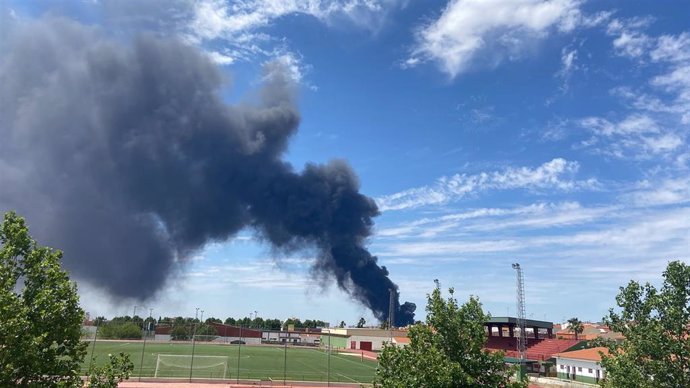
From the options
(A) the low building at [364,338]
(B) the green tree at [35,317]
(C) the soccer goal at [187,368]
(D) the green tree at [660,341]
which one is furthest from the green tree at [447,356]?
(A) the low building at [364,338]

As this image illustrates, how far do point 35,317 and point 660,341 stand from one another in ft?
67.3

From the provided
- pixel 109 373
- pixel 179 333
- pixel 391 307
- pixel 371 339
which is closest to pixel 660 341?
pixel 109 373

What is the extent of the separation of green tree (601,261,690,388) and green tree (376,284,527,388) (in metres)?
6.39

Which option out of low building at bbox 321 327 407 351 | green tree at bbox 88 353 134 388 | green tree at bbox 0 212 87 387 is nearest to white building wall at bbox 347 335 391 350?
low building at bbox 321 327 407 351

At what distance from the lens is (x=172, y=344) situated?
4028 inches

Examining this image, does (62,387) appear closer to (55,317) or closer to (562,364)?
(55,317)

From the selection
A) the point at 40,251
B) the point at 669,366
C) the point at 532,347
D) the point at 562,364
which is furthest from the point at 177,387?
the point at 532,347

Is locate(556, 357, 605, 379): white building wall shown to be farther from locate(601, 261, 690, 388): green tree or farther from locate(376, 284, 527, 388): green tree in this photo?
locate(376, 284, 527, 388): green tree

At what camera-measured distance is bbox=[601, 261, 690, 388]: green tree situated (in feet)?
59.2

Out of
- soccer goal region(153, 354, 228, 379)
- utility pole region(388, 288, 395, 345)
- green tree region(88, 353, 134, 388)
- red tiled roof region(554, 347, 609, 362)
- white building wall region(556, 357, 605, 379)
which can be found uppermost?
utility pole region(388, 288, 395, 345)

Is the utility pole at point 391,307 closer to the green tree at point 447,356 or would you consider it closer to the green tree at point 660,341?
the green tree at point 660,341

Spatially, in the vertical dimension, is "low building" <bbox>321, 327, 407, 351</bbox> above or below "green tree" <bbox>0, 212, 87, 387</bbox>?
below

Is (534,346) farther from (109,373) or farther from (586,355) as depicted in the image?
(109,373)

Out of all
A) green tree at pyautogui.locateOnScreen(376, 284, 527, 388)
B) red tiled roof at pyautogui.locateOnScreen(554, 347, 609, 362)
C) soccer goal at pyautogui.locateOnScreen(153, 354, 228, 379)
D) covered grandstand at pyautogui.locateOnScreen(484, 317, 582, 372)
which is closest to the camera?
green tree at pyautogui.locateOnScreen(376, 284, 527, 388)
